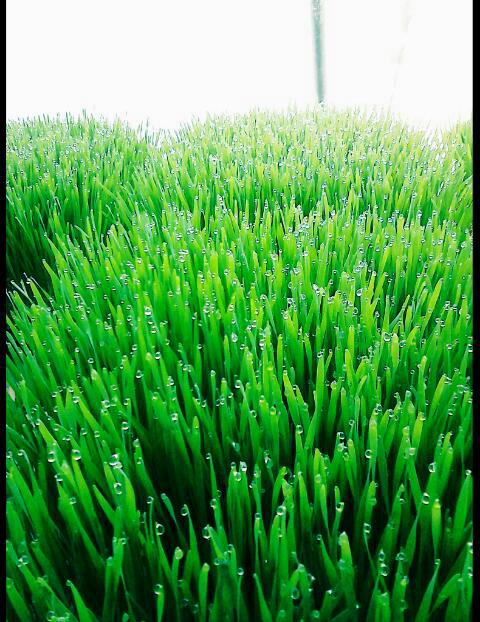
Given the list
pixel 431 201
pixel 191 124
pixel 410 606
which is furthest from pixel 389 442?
pixel 191 124

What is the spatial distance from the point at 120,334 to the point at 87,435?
0.76ft

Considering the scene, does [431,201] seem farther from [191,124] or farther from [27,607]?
[191,124]

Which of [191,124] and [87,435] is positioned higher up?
[191,124]

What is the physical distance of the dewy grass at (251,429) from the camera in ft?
1.66

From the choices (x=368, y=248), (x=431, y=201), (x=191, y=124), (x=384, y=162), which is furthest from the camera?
(x=191, y=124)

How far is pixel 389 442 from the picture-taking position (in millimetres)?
633

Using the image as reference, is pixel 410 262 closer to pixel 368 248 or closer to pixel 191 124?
pixel 368 248

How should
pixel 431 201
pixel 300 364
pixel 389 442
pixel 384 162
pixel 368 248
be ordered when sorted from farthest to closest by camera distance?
pixel 384 162, pixel 431 201, pixel 368 248, pixel 300 364, pixel 389 442

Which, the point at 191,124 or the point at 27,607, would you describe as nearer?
the point at 27,607

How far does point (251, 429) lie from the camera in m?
0.64

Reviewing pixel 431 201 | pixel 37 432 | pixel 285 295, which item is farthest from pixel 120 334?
pixel 431 201

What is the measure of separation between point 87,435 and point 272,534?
278 mm

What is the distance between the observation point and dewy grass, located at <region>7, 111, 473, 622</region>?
51 cm

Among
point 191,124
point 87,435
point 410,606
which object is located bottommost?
point 410,606
